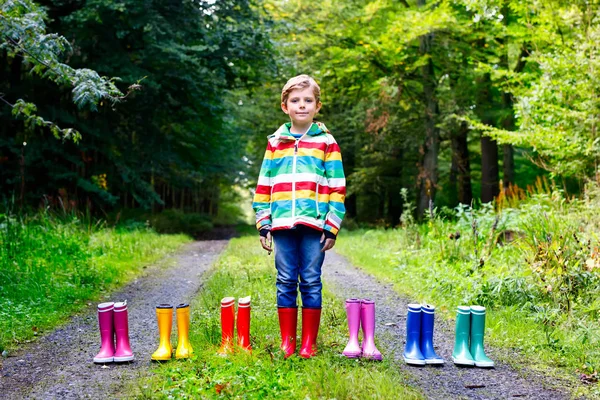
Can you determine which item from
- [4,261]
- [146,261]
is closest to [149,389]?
[4,261]

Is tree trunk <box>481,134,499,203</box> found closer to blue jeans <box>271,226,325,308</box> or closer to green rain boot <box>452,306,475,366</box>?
green rain boot <box>452,306,475,366</box>

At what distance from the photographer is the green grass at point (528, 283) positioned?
13.9ft

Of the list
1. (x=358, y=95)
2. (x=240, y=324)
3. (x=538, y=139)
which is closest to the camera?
(x=240, y=324)

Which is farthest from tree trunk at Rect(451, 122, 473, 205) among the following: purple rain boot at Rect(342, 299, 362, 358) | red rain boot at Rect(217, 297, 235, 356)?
red rain boot at Rect(217, 297, 235, 356)

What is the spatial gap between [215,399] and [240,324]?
3.31 ft

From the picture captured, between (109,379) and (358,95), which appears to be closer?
(109,379)

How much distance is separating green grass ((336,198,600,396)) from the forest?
2cm

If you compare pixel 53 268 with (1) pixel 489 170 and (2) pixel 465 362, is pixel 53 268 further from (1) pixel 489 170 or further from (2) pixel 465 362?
(1) pixel 489 170

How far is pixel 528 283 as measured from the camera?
5.52 m

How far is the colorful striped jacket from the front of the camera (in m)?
3.96

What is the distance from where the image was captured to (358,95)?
59.8ft

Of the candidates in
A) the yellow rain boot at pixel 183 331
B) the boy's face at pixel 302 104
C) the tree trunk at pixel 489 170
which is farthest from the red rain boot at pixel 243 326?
the tree trunk at pixel 489 170

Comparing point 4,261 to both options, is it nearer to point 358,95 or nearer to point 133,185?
point 133,185

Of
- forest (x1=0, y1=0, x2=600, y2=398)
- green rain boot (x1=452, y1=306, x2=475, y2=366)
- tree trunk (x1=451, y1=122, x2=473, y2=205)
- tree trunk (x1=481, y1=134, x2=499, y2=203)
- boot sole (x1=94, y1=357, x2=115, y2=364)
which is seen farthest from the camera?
tree trunk (x1=451, y1=122, x2=473, y2=205)
